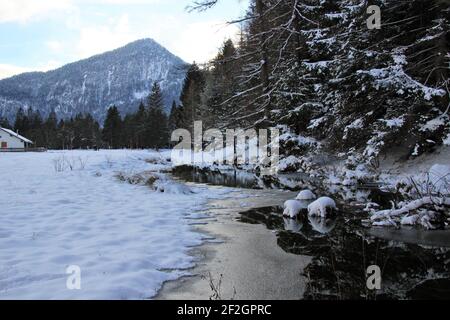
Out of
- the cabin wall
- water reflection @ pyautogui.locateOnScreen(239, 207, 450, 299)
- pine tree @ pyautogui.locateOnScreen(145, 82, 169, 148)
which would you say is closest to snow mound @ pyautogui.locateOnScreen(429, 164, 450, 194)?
water reflection @ pyautogui.locateOnScreen(239, 207, 450, 299)

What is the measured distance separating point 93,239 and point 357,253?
13.8 feet

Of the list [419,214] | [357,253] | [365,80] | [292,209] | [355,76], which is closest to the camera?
[357,253]

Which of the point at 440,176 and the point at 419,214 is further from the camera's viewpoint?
the point at 440,176

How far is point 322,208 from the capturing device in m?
9.30

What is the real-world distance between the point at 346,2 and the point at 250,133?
9444mm

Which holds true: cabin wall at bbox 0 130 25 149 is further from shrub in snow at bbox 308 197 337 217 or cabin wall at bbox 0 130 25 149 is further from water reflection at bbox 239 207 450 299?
water reflection at bbox 239 207 450 299

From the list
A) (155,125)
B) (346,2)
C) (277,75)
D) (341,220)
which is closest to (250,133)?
(277,75)

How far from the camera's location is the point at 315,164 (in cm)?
1969

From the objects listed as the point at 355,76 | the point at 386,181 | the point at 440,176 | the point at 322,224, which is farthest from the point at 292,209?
the point at 355,76

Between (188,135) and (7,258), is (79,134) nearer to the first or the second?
(188,135)

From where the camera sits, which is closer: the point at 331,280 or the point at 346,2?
the point at 331,280

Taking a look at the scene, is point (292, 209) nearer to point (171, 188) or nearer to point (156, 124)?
point (171, 188)

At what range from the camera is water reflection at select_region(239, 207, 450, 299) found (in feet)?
16.0

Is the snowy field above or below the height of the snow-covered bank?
below
